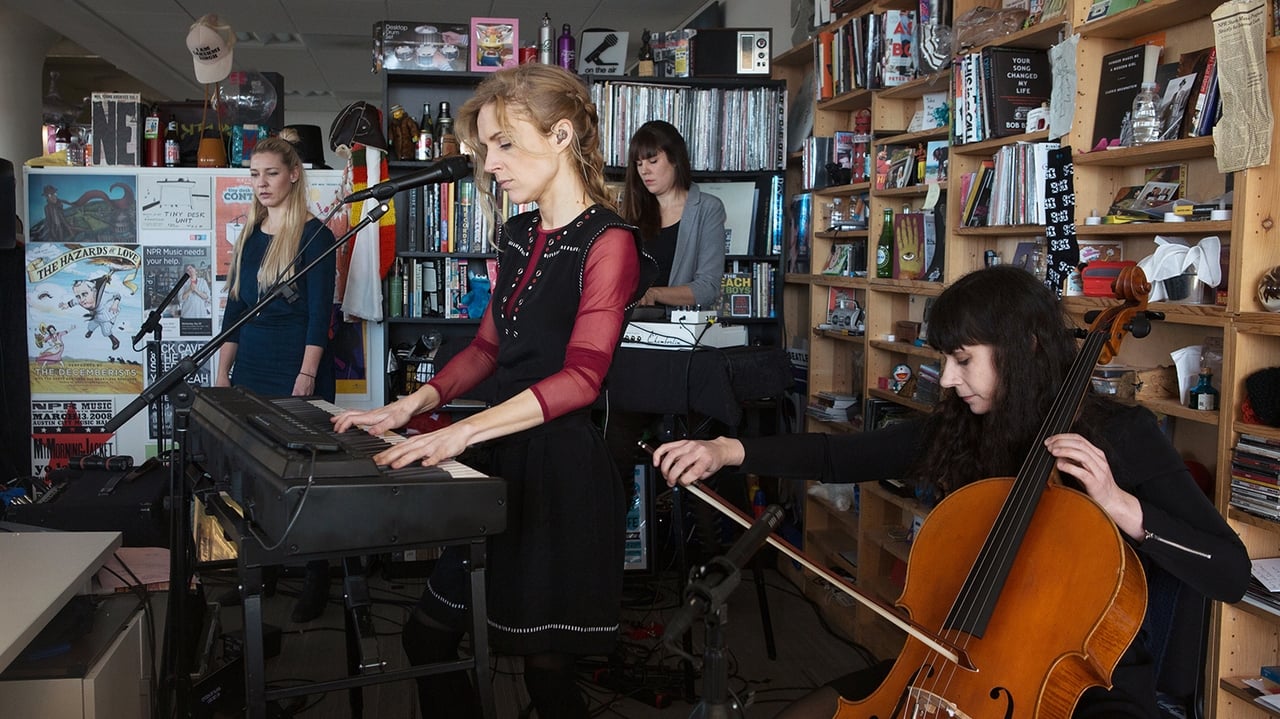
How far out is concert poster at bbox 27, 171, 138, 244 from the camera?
13.8 ft

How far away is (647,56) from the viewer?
14.3 feet

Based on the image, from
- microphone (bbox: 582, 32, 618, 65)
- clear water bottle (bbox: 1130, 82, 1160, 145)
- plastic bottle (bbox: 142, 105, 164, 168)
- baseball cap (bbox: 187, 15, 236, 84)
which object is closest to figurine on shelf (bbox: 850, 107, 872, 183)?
microphone (bbox: 582, 32, 618, 65)

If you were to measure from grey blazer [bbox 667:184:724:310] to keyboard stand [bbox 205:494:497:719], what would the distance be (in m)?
2.23

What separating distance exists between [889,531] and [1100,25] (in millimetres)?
1695

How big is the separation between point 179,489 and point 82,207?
271 centimetres

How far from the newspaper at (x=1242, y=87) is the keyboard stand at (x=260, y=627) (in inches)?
61.6

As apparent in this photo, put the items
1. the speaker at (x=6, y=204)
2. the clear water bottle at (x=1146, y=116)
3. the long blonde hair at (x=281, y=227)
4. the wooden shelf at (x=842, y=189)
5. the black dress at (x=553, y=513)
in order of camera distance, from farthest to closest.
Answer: the wooden shelf at (x=842, y=189), the long blonde hair at (x=281, y=227), the speaker at (x=6, y=204), the clear water bottle at (x=1146, y=116), the black dress at (x=553, y=513)

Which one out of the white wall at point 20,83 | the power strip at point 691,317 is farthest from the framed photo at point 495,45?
the white wall at point 20,83

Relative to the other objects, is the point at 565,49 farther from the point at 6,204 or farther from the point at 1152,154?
the point at 1152,154

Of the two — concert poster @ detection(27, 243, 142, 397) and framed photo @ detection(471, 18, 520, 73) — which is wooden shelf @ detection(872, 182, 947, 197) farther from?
concert poster @ detection(27, 243, 142, 397)

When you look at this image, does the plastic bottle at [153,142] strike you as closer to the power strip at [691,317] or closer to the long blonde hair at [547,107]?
the power strip at [691,317]

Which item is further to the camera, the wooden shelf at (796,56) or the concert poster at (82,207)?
the wooden shelf at (796,56)

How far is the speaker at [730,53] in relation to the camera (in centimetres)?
430

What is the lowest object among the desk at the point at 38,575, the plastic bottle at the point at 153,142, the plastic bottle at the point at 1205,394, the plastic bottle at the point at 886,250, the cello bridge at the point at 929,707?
the cello bridge at the point at 929,707
